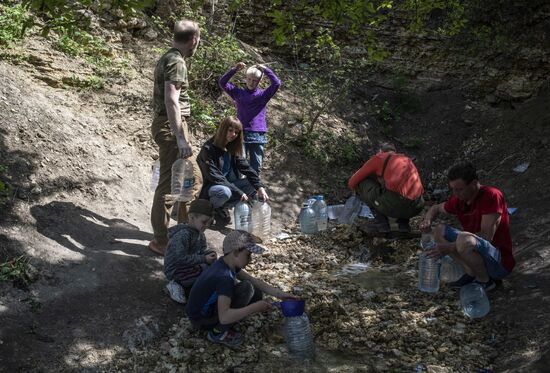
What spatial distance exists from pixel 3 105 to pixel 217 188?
259cm

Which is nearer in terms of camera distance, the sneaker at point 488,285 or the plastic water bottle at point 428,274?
the sneaker at point 488,285

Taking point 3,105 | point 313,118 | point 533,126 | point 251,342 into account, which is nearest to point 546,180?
point 533,126

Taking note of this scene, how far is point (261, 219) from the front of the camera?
6844mm

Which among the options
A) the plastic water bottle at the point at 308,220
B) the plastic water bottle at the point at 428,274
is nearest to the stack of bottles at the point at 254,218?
the plastic water bottle at the point at 308,220

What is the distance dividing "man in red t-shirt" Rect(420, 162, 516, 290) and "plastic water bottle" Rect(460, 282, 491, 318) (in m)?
0.08

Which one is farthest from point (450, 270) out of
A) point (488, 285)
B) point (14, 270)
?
point (14, 270)

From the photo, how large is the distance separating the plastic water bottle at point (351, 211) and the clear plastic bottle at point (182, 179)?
2295 mm

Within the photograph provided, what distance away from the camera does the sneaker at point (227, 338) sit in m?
4.22

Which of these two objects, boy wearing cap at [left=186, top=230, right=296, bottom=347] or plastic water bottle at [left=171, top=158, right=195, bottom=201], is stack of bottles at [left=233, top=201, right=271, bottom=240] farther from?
boy wearing cap at [left=186, top=230, right=296, bottom=347]

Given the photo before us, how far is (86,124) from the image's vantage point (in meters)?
7.11

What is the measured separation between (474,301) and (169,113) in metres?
3.13

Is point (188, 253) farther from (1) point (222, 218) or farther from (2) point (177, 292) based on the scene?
(1) point (222, 218)

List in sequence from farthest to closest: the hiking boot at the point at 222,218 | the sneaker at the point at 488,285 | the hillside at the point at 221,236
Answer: the hiking boot at the point at 222,218 < the sneaker at the point at 488,285 < the hillside at the point at 221,236

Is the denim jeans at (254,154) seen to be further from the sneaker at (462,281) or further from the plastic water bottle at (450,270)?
the sneaker at (462,281)
